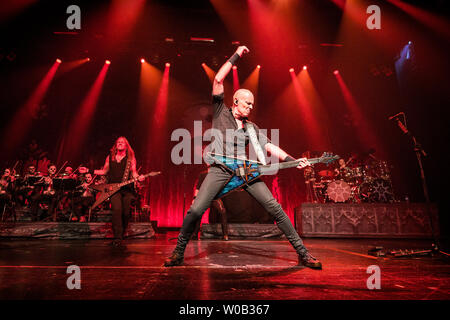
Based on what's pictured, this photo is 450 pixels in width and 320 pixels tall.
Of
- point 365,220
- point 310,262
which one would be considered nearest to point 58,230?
point 310,262

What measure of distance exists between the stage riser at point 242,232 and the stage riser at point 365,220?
110 cm

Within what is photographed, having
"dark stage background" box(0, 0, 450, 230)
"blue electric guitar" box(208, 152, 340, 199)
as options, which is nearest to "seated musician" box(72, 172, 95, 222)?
"dark stage background" box(0, 0, 450, 230)

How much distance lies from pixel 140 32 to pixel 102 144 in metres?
4.87

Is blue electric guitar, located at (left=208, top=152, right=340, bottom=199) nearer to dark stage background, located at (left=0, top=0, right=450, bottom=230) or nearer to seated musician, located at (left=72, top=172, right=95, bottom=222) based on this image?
seated musician, located at (left=72, top=172, right=95, bottom=222)

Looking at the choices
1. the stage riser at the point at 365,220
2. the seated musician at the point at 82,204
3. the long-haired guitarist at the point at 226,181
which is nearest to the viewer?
the long-haired guitarist at the point at 226,181

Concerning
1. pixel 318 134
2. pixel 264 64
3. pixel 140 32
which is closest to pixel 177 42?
pixel 140 32

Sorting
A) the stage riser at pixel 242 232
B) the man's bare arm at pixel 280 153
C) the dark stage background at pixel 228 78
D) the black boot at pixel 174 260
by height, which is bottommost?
the stage riser at pixel 242 232

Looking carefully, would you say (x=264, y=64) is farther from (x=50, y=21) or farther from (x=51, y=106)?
(x=51, y=106)

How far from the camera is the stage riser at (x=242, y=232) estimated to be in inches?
253

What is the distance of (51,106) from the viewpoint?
10.6 m

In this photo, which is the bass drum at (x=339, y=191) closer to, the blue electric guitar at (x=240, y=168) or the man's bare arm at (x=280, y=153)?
the man's bare arm at (x=280, y=153)

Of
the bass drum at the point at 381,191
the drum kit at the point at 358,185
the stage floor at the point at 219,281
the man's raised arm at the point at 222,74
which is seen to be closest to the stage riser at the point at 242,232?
the drum kit at the point at 358,185

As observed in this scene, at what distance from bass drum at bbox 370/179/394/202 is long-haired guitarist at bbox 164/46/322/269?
6202mm

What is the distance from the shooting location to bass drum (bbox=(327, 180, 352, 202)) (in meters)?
7.42
